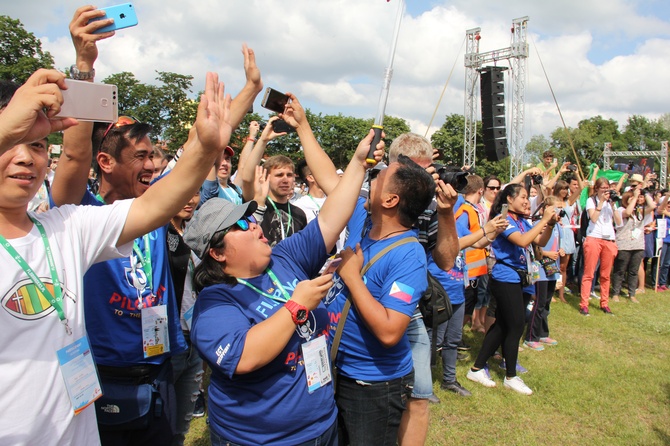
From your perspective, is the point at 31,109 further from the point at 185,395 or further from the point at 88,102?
the point at 185,395

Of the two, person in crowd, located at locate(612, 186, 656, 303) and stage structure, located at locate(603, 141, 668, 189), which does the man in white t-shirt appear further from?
stage structure, located at locate(603, 141, 668, 189)

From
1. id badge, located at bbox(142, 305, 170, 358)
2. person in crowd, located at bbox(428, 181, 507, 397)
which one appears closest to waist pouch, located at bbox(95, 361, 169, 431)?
id badge, located at bbox(142, 305, 170, 358)

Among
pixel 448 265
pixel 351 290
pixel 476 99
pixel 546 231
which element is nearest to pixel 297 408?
pixel 351 290

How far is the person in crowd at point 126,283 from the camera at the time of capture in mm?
1815

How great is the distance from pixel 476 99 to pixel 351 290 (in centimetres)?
2374

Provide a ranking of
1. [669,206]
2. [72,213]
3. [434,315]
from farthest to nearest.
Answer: [669,206]
[434,315]
[72,213]

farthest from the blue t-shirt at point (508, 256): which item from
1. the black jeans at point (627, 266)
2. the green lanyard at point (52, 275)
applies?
the black jeans at point (627, 266)

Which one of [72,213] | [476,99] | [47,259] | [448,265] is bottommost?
[448,265]

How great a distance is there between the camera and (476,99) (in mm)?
23547

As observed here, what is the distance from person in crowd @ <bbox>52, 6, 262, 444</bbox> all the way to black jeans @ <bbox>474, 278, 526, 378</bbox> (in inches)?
129

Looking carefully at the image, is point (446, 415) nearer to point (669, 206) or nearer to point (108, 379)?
point (108, 379)

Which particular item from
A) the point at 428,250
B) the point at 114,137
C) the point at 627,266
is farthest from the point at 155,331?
the point at 627,266

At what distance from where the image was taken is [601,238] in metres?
7.90

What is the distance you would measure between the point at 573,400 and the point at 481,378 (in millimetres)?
884
